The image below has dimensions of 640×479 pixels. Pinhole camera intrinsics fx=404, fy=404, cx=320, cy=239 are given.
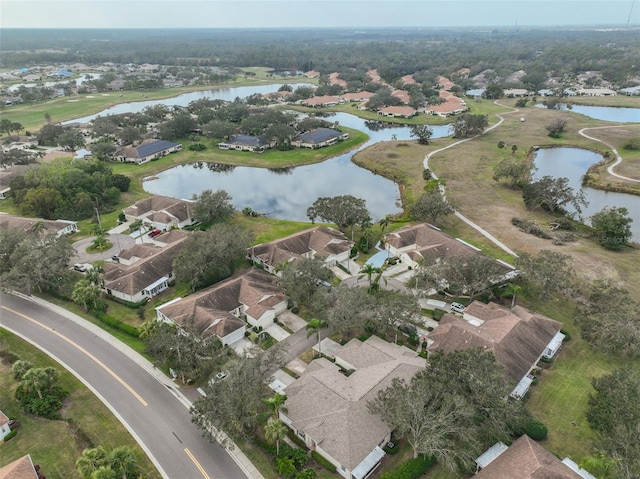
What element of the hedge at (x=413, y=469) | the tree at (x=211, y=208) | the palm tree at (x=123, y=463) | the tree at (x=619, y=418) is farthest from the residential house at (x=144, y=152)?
the tree at (x=619, y=418)

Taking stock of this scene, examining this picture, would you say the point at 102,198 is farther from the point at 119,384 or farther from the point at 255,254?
the point at 119,384

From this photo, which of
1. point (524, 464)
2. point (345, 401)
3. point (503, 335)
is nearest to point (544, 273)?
point (503, 335)

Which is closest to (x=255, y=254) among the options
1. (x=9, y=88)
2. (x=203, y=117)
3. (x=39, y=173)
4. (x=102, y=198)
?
(x=102, y=198)

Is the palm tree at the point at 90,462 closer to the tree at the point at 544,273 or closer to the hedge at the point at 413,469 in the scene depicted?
the hedge at the point at 413,469

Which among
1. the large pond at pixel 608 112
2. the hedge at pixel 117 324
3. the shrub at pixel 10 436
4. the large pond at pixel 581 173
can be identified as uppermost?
the shrub at pixel 10 436

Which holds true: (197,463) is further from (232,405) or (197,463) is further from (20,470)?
(20,470)

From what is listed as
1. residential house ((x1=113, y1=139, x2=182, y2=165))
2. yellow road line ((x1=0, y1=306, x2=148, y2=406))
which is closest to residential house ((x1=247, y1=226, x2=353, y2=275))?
yellow road line ((x1=0, y1=306, x2=148, y2=406))
